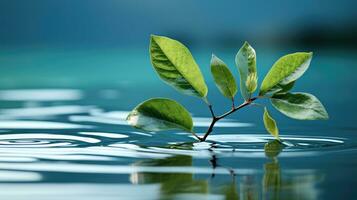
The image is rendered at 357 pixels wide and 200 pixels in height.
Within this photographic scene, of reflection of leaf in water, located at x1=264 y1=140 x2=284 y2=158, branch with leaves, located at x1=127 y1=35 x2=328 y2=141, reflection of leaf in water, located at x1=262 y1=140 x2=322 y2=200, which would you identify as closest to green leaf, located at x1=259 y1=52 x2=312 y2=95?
branch with leaves, located at x1=127 y1=35 x2=328 y2=141

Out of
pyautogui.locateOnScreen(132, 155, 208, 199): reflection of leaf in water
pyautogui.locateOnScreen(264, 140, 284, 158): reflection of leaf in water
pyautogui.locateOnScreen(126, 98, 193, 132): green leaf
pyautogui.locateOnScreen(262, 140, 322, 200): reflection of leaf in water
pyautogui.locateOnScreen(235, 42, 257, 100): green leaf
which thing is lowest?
pyautogui.locateOnScreen(262, 140, 322, 200): reflection of leaf in water

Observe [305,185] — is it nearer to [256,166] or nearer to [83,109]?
[256,166]

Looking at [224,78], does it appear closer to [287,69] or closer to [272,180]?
[287,69]

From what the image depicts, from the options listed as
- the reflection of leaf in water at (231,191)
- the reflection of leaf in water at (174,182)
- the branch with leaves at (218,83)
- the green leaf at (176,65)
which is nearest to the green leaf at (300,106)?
the branch with leaves at (218,83)

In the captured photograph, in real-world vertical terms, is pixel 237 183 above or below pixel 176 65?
below

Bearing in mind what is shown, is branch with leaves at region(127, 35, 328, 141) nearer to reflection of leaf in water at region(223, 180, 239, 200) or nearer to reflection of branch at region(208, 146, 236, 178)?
reflection of branch at region(208, 146, 236, 178)

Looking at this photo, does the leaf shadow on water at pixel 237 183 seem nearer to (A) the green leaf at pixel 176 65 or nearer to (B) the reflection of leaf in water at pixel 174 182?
(B) the reflection of leaf in water at pixel 174 182

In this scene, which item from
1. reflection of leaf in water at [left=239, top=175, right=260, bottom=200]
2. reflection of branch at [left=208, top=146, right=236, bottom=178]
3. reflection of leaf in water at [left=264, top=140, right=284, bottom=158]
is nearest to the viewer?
reflection of leaf in water at [left=239, top=175, right=260, bottom=200]

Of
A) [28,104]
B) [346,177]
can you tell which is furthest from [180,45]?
[28,104]

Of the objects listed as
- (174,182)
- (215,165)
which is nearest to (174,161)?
(215,165)
